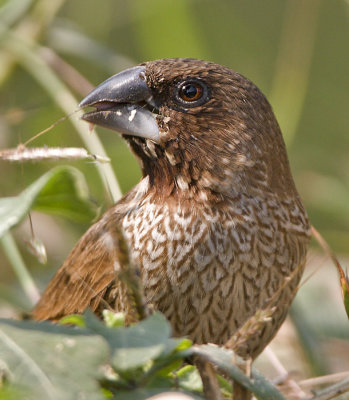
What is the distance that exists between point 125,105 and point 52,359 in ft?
3.78

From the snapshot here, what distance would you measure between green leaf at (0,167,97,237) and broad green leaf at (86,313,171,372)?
12.9 inches

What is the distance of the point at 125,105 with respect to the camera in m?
2.27

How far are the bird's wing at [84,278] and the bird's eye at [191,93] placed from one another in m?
0.39

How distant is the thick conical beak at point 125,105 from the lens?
2.23 meters

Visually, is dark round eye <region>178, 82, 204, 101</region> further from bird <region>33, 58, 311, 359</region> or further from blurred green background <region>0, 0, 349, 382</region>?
blurred green background <region>0, 0, 349, 382</region>

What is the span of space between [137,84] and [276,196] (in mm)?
508

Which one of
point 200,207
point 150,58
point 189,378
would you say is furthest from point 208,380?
point 150,58

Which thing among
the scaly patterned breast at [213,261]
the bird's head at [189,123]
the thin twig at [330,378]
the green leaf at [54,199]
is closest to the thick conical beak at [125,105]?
the bird's head at [189,123]

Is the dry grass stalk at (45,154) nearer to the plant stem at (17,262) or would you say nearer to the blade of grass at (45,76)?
the plant stem at (17,262)

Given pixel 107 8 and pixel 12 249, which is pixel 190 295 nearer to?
pixel 12 249

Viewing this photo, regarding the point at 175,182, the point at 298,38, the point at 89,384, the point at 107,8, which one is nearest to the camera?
the point at 89,384

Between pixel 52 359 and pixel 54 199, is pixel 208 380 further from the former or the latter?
pixel 54 199

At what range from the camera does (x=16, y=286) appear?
134 inches

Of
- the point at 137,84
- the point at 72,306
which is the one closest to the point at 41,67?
the point at 137,84
